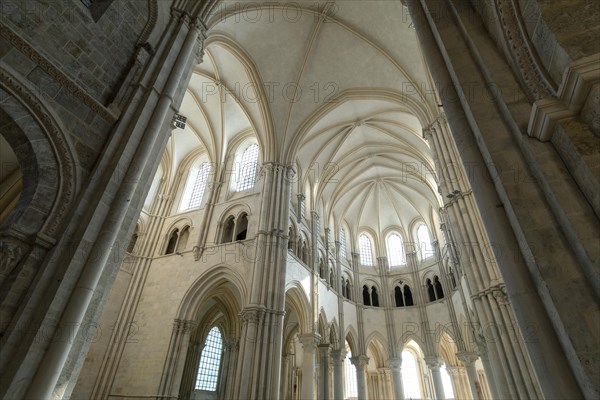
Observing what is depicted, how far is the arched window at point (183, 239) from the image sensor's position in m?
14.8

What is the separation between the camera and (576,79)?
8.16ft

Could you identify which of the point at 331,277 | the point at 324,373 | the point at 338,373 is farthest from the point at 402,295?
the point at 324,373

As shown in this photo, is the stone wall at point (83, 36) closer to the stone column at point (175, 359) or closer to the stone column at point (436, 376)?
the stone column at point (175, 359)

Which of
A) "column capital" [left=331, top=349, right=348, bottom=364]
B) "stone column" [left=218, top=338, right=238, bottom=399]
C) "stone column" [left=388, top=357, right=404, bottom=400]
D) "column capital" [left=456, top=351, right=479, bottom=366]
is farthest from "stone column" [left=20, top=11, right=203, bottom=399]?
"stone column" [left=388, top=357, right=404, bottom=400]

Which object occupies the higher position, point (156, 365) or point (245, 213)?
point (245, 213)

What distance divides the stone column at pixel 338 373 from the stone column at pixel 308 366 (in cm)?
372

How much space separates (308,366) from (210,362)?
17.4 ft

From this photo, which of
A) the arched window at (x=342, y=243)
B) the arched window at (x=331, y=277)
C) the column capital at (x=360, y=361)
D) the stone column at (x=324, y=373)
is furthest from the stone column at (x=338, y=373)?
the arched window at (x=342, y=243)

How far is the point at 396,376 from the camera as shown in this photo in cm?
1884

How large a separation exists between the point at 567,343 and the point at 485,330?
617 centimetres

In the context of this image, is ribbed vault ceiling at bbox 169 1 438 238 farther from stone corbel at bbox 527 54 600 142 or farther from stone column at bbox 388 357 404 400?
stone column at bbox 388 357 404 400

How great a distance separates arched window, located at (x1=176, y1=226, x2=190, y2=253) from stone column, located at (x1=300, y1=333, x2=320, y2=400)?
6.70 metres

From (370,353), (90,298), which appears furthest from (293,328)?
(90,298)

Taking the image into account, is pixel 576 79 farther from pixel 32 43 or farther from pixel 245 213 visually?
pixel 245 213
